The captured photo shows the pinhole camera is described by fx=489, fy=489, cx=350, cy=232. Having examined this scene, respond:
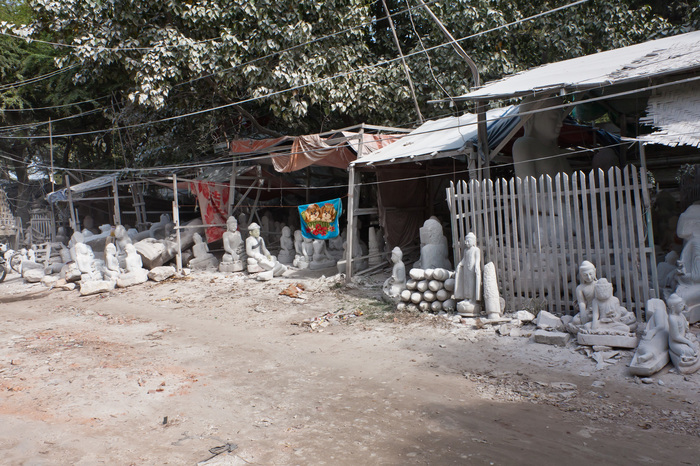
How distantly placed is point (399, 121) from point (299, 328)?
9.02 meters

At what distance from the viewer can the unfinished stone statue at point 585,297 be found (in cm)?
638

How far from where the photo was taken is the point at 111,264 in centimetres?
1345

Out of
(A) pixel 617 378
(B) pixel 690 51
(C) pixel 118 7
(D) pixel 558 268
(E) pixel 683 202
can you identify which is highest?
(C) pixel 118 7

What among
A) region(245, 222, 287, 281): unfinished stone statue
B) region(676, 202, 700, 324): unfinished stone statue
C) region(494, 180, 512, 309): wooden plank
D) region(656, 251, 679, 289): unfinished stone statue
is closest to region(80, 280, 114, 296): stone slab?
region(245, 222, 287, 281): unfinished stone statue

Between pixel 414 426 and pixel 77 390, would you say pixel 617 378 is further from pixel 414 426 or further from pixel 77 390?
pixel 77 390

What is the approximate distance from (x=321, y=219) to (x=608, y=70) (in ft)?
22.6

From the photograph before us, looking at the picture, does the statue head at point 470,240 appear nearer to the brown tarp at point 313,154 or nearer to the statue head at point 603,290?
the statue head at point 603,290

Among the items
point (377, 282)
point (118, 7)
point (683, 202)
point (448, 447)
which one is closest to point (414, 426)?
point (448, 447)

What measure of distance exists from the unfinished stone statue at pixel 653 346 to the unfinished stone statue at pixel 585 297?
70 centimetres

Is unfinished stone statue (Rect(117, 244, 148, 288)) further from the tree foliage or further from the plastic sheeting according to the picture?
the plastic sheeting

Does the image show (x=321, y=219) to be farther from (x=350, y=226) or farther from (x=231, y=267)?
(x=231, y=267)

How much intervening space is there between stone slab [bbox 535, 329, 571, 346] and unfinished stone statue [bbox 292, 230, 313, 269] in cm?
774

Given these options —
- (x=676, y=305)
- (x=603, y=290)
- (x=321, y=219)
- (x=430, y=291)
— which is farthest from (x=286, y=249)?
(x=676, y=305)

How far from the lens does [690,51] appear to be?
7.24 m
